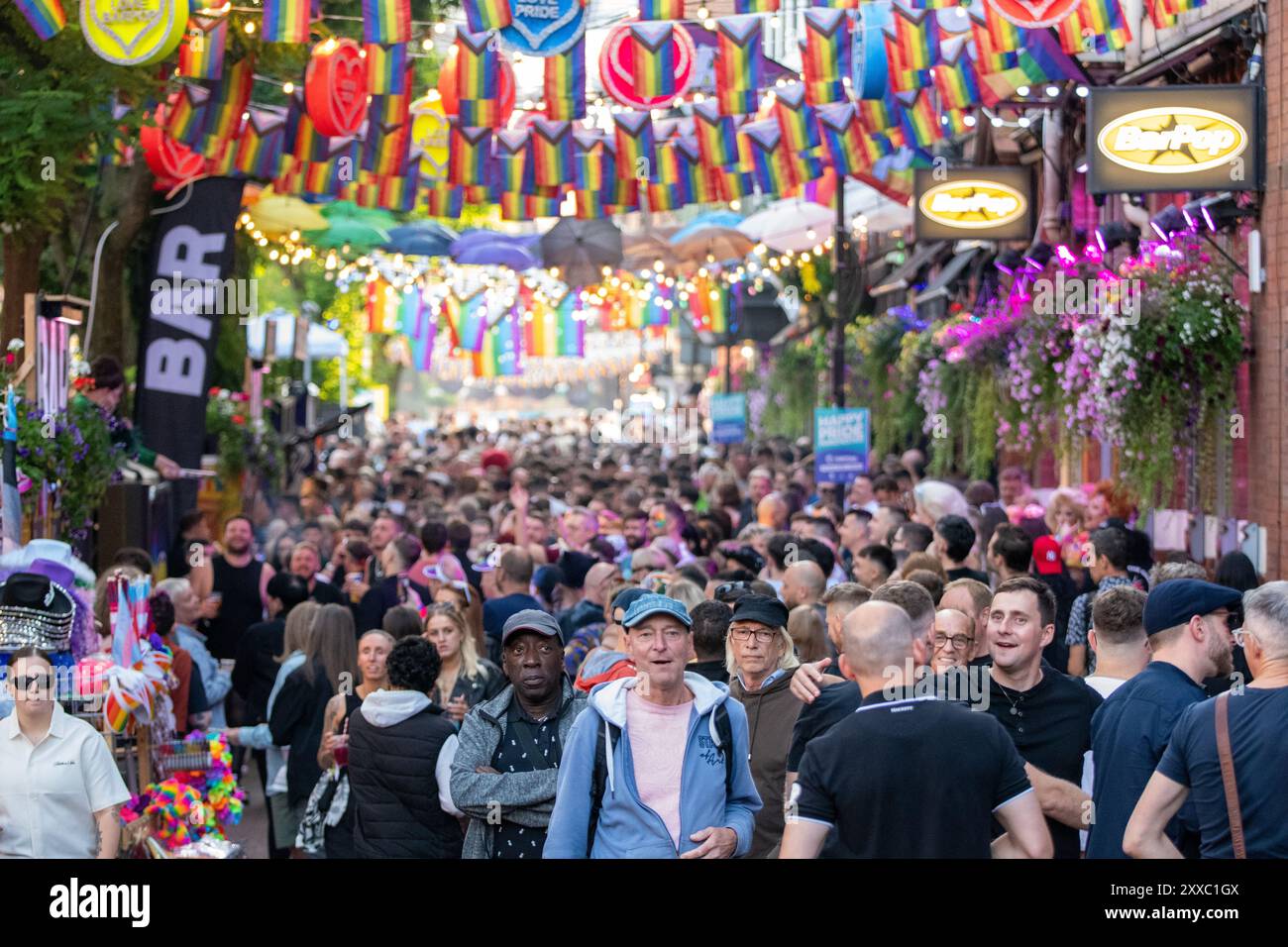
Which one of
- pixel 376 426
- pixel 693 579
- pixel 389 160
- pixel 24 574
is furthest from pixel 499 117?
pixel 376 426

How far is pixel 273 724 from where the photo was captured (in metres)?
10.0

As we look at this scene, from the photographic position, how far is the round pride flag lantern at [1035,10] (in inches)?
518

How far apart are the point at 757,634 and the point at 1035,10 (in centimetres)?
694

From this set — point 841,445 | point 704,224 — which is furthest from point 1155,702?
point 704,224

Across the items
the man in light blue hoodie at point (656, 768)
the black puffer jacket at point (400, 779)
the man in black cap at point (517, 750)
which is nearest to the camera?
the man in light blue hoodie at point (656, 768)

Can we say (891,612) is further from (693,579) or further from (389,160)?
(389,160)

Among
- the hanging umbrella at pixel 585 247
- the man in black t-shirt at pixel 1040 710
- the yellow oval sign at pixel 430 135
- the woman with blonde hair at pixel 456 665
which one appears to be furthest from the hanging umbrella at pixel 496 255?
the man in black t-shirt at pixel 1040 710

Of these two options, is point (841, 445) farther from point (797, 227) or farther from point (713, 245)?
point (713, 245)

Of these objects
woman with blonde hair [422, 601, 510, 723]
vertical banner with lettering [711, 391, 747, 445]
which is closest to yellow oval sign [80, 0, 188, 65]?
woman with blonde hair [422, 601, 510, 723]

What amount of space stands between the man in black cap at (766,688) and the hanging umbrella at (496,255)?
1709 cm

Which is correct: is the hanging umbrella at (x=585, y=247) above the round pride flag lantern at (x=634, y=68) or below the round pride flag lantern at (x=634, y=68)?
below

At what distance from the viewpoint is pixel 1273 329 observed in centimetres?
1388

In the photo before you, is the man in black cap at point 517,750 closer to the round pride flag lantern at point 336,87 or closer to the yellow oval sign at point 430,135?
the round pride flag lantern at point 336,87

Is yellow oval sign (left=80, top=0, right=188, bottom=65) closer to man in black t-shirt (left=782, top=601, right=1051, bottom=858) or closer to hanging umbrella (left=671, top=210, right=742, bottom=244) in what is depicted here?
man in black t-shirt (left=782, top=601, right=1051, bottom=858)
